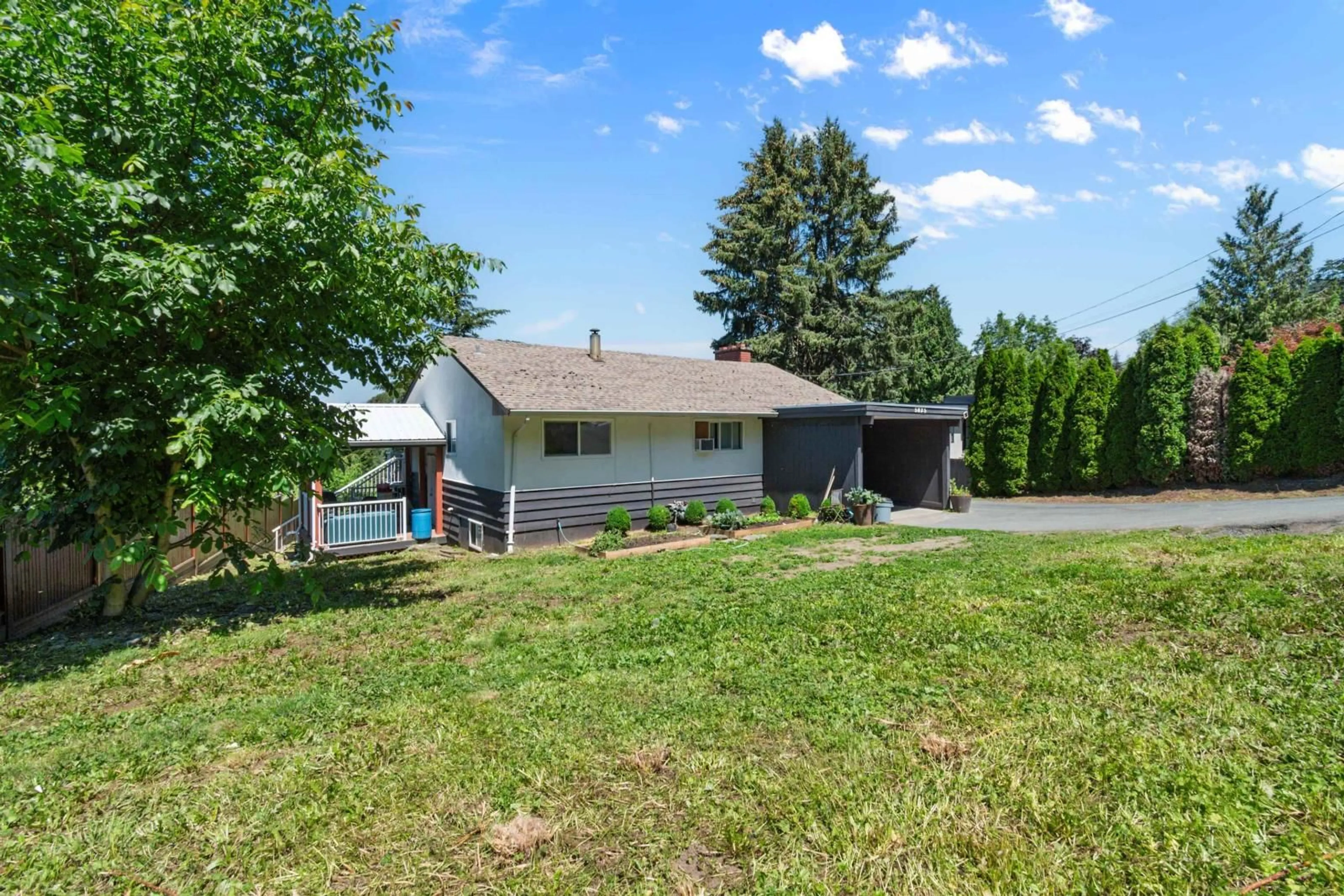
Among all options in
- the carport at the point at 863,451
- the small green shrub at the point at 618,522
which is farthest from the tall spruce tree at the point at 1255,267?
the small green shrub at the point at 618,522

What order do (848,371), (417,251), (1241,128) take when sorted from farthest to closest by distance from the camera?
(848,371), (1241,128), (417,251)

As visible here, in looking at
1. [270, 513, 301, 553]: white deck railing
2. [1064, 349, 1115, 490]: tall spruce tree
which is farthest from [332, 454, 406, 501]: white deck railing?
[1064, 349, 1115, 490]: tall spruce tree

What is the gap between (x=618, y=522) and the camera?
1352 centimetres

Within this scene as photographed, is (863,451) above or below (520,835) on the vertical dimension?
above

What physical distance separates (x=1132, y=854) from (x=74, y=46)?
9930 mm

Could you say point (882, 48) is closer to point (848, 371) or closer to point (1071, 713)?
point (1071, 713)

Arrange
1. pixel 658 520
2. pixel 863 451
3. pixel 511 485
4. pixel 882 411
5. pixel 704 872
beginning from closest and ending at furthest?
pixel 704 872 → pixel 511 485 → pixel 658 520 → pixel 882 411 → pixel 863 451

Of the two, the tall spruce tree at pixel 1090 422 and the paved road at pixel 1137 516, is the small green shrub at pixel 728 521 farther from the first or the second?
the tall spruce tree at pixel 1090 422

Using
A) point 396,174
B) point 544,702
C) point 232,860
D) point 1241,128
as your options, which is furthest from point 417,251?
point 1241,128

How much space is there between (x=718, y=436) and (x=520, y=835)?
1347cm

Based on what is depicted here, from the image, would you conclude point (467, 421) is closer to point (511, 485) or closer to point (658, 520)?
point (511, 485)

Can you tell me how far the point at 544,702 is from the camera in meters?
4.49

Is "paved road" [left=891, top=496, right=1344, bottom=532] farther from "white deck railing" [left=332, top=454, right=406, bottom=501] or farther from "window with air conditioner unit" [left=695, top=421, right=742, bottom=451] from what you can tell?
"white deck railing" [left=332, top=454, right=406, bottom=501]

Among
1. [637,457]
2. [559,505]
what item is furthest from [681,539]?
[559,505]
